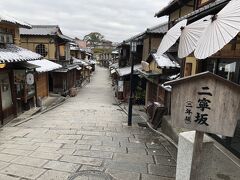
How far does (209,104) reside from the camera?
4602 millimetres

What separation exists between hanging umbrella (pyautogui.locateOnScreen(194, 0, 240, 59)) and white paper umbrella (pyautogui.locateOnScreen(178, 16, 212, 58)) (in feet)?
3.74

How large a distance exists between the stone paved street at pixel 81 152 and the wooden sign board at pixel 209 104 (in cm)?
328

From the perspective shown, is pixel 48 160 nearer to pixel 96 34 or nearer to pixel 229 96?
pixel 229 96

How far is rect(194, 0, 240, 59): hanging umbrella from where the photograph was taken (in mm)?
3873

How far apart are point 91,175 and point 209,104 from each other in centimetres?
434

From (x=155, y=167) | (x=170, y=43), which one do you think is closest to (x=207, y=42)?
(x=170, y=43)

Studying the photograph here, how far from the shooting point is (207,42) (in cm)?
430

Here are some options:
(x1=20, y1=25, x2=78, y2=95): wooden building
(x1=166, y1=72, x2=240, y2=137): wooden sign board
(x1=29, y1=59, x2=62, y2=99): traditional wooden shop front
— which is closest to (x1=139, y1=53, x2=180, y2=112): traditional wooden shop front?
(x1=166, y1=72, x2=240, y2=137): wooden sign board

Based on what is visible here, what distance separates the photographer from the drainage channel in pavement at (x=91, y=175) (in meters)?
7.04

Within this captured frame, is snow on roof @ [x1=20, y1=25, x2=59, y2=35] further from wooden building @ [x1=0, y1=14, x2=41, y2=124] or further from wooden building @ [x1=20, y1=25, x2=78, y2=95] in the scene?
wooden building @ [x1=0, y1=14, x2=41, y2=124]

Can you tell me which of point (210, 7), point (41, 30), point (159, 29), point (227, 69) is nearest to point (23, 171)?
point (227, 69)

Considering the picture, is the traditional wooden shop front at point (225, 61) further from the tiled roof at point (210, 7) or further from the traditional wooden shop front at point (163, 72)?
the traditional wooden shop front at point (163, 72)

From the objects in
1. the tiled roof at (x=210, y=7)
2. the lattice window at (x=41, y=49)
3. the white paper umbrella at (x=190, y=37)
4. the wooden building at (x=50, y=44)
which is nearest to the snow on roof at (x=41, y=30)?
the wooden building at (x=50, y=44)

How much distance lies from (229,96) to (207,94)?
39 cm
